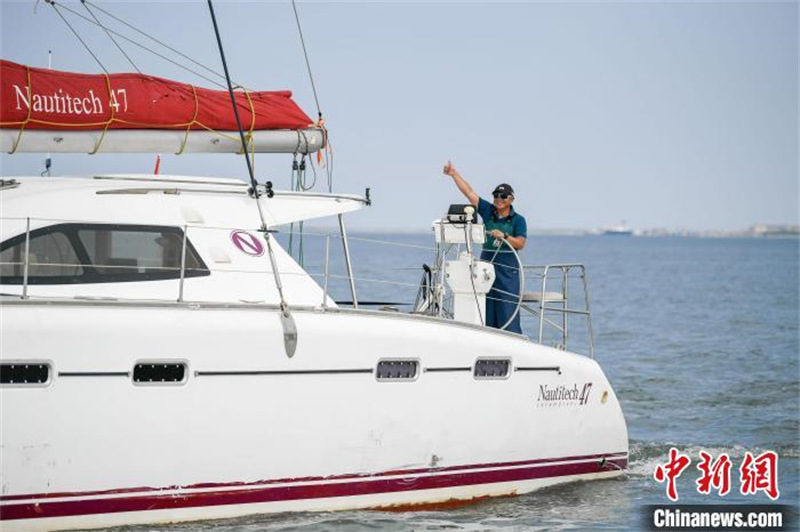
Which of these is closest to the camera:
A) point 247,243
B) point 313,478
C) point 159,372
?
point 159,372

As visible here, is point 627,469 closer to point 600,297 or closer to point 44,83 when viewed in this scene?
point 44,83

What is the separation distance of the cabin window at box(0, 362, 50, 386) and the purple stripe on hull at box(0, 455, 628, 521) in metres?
0.90

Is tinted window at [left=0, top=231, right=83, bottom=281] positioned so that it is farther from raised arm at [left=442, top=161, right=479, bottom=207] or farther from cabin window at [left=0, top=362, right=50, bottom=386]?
raised arm at [left=442, top=161, right=479, bottom=207]

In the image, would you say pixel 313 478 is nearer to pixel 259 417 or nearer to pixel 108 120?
pixel 259 417

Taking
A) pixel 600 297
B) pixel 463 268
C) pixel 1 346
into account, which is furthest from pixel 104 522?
pixel 600 297

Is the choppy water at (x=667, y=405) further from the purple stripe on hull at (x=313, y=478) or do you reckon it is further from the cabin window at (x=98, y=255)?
the cabin window at (x=98, y=255)

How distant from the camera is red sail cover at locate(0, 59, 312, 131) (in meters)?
10.2

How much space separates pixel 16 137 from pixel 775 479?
8420 millimetres

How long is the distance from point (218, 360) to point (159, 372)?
1.49ft

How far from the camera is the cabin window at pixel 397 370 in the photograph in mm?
9742

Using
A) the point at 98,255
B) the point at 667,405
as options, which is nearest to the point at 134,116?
the point at 98,255

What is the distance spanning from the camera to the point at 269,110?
1123 centimetres

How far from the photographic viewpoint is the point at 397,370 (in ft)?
32.2

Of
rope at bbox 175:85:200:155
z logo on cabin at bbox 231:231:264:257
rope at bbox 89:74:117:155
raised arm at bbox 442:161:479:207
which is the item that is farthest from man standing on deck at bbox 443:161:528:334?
rope at bbox 89:74:117:155
